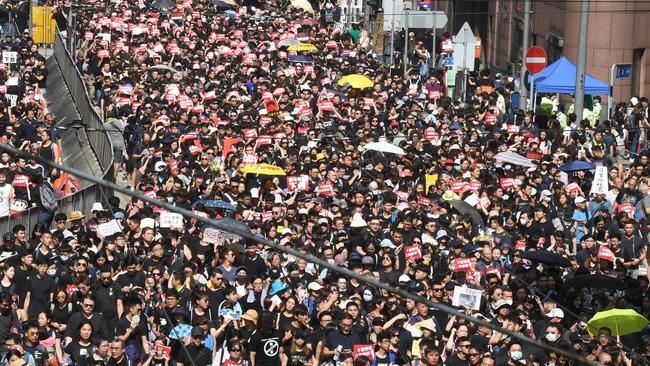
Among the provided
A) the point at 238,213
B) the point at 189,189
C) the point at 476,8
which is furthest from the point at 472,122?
the point at 476,8

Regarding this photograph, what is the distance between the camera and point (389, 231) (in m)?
19.5

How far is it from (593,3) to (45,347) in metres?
25.0

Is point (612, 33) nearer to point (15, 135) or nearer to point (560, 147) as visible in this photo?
point (560, 147)

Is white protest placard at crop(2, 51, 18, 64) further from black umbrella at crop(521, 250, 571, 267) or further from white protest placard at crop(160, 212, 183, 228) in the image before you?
black umbrella at crop(521, 250, 571, 267)

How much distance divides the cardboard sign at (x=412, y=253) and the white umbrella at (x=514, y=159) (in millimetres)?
6099

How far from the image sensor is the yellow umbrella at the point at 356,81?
33.2m

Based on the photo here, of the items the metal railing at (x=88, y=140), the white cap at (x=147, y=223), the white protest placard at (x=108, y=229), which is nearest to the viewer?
the white protest placard at (x=108, y=229)

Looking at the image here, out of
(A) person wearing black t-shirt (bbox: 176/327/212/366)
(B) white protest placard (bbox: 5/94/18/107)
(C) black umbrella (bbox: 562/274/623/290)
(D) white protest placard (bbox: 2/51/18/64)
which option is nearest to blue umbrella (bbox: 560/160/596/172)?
(C) black umbrella (bbox: 562/274/623/290)

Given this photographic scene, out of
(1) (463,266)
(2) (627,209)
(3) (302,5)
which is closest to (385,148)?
(2) (627,209)

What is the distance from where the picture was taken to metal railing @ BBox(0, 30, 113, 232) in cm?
2198

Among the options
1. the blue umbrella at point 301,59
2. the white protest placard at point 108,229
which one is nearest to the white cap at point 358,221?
the white protest placard at point 108,229

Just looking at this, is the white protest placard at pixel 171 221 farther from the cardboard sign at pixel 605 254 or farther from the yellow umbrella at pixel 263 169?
the cardboard sign at pixel 605 254

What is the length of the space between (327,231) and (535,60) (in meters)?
Result: 12.7

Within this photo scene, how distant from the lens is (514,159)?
24.2 m
